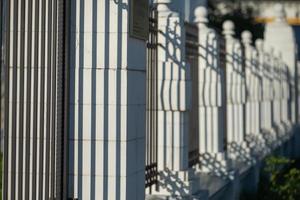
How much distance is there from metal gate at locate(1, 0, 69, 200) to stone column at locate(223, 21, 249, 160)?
9.04 metres

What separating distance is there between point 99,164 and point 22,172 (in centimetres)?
74

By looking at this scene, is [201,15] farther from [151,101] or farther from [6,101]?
[6,101]

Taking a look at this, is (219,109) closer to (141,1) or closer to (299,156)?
(141,1)

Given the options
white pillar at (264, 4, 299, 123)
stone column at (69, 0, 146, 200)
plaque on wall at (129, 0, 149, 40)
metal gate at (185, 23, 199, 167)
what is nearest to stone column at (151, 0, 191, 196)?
metal gate at (185, 23, 199, 167)

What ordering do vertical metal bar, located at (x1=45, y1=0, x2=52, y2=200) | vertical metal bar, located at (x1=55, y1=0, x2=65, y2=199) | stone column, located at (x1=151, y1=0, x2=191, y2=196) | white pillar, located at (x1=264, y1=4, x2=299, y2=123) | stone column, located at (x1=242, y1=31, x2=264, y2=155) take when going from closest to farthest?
1. vertical metal bar, located at (x1=55, y1=0, x2=65, y2=199)
2. vertical metal bar, located at (x1=45, y1=0, x2=52, y2=200)
3. stone column, located at (x1=151, y1=0, x2=191, y2=196)
4. stone column, located at (x1=242, y1=31, x2=264, y2=155)
5. white pillar, located at (x1=264, y1=4, x2=299, y2=123)

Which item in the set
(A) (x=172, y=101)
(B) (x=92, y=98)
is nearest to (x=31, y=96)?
(B) (x=92, y=98)

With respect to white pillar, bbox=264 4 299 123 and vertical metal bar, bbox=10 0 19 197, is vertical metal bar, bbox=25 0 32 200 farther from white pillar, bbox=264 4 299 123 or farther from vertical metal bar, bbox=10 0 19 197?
white pillar, bbox=264 4 299 123

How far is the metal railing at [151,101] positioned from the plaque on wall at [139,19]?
85.6 inches

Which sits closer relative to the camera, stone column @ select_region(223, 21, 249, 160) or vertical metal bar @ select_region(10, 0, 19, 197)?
vertical metal bar @ select_region(10, 0, 19, 197)

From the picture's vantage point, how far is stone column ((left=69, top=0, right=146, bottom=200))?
22.4 feet

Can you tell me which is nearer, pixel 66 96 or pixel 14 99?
pixel 66 96

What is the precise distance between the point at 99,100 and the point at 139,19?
929mm

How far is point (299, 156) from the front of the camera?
28.5 meters

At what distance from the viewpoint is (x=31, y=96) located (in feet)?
22.8
